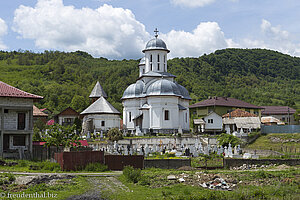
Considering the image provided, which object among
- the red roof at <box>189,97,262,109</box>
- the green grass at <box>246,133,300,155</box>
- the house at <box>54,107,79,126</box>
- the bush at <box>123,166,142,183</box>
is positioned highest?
the red roof at <box>189,97,262,109</box>

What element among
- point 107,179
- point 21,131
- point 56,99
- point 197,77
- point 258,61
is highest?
point 258,61

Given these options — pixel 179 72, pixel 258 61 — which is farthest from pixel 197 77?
pixel 258 61

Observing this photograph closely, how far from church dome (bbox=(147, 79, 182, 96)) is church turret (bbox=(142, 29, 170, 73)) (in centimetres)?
612

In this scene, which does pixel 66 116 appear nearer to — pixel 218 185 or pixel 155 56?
pixel 155 56

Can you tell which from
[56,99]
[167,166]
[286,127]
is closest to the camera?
[167,166]

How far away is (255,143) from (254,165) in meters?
17.8


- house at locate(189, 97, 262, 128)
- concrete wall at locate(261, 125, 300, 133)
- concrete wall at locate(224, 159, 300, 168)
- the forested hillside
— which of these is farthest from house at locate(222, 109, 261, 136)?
the forested hillside

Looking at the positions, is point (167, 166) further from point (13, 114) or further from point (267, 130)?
point (267, 130)

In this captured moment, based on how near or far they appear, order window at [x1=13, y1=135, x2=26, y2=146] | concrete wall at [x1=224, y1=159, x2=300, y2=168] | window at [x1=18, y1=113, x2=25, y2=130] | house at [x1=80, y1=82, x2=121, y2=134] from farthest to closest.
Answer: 1. house at [x1=80, y1=82, x2=121, y2=134]
2. window at [x1=18, y1=113, x2=25, y2=130]
3. window at [x1=13, y1=135, x2=26, y2=146]
4. concrete wall at [x1=224, y1=159, x2=300, y2=168]

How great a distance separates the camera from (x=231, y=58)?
151625 mm

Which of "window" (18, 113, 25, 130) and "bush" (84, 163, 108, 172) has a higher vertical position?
"window" (18, 113, 25, 130)

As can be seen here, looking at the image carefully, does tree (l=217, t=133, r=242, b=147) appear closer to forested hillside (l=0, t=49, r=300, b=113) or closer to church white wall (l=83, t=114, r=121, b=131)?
church white wall (l=83, t=114, r=121, b=131)

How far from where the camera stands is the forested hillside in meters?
106

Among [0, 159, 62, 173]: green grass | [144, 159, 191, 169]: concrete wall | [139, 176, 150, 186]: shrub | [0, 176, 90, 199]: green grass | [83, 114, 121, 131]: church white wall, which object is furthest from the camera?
[83, 114, 121, 131]: church white wall
